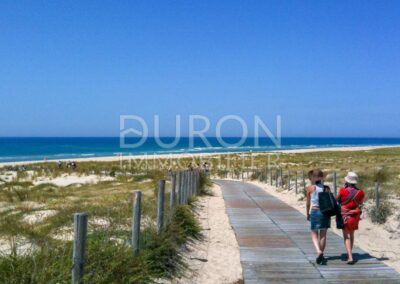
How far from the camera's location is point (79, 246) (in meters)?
5.42

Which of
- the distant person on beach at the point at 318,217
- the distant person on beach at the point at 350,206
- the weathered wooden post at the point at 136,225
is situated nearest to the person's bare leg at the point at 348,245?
the distant person on beach at the point at 350,206

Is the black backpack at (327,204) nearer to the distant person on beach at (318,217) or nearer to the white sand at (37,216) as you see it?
the distant person on beach at (318,217)

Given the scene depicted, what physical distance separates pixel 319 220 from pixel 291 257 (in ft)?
3.08

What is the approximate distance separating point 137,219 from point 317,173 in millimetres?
2921

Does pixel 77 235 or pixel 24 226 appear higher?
pixel 77 235

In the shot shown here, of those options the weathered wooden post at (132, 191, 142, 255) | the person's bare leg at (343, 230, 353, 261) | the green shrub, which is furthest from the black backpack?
the green shrub

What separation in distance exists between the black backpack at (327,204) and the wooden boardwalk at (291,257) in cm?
84

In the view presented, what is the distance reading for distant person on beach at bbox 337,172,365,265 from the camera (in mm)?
8164

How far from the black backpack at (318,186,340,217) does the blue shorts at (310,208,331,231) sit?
0.14 metres

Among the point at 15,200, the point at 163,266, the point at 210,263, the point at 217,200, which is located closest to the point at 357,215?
the point at 210,263

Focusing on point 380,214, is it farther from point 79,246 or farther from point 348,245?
point 79,246

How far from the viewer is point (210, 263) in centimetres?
859

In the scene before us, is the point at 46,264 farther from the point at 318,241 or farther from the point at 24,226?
the point at 24,226

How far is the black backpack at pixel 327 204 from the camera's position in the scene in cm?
800
